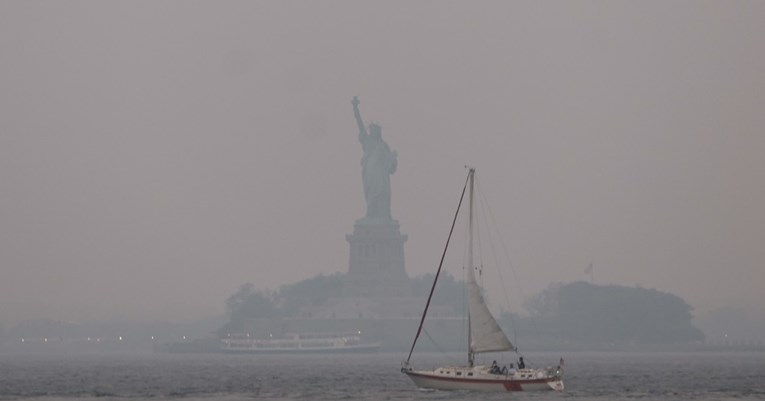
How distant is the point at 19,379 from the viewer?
15175cm

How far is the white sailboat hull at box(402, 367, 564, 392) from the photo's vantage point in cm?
11356

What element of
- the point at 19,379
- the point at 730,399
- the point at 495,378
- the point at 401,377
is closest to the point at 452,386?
the point at 495,378

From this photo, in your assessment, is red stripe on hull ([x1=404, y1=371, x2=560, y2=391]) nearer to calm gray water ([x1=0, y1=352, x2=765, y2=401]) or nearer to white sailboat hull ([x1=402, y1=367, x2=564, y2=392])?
white sailboat hull ([x1=402, y1=367, x2=564, y2=392])

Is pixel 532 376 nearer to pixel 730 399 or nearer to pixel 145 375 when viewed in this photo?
pixel 730 399

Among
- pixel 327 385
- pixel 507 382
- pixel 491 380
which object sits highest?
pixel 327 385

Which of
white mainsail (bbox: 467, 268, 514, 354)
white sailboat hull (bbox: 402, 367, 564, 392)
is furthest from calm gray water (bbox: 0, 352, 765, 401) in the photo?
white mainsail (bbox: 467, 268, 514, 354)

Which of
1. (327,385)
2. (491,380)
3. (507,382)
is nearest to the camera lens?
(491,380)

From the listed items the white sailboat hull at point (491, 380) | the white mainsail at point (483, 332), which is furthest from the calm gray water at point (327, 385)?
the white mainsail at point (483, 332)

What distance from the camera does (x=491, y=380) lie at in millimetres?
113375

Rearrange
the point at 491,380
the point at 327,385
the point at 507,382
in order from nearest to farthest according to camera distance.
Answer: the point at 491,380 < the point at 507,382 < the point at 327,385

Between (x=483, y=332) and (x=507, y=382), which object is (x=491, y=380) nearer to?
(x=507, y=382)

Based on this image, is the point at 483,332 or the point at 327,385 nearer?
the point at 483,332

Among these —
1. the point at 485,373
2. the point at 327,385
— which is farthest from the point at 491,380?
the point at 327,385

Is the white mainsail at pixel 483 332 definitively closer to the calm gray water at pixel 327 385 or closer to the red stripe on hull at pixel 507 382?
the red stripe on hull at pixel 507 382
